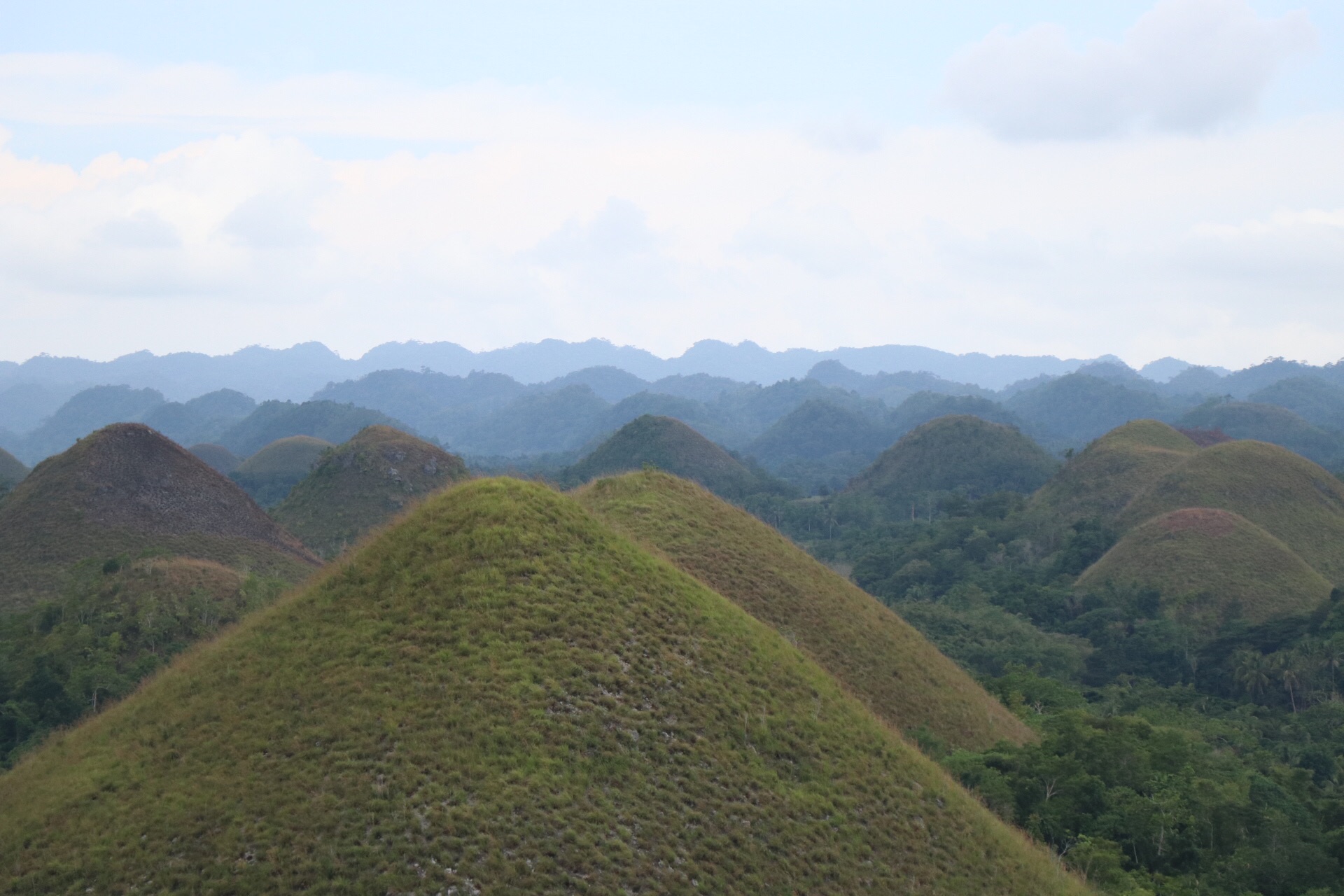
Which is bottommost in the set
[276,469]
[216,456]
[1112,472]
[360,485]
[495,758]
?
[276,469]

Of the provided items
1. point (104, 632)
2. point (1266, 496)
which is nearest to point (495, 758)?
point (104, 632)

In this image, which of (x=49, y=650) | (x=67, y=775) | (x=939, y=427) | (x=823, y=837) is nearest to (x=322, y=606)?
(x=67, y=775)

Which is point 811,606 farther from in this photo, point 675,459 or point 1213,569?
point 675,459

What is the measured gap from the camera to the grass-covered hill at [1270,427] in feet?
489

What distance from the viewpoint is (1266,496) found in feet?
231

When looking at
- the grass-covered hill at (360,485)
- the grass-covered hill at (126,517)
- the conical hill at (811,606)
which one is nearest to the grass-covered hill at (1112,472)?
the grass-covered hill at (360,485)

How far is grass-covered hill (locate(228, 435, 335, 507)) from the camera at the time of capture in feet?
409

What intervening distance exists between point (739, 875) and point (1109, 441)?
93177 mm

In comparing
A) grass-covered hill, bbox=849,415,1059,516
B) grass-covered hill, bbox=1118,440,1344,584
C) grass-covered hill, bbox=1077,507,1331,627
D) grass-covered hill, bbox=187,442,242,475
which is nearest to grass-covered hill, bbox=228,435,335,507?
grass-covered hill, bbox=187,442,242,475

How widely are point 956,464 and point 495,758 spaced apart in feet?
405

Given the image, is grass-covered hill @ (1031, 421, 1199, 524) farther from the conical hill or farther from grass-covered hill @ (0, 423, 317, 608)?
grass-covered hill @ (0, 423, 317, 608)

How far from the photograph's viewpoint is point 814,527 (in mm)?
108438

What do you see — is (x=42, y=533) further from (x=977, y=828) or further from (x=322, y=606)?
(x=977, y=828)

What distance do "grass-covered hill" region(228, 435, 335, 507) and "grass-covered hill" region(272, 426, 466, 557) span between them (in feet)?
129
